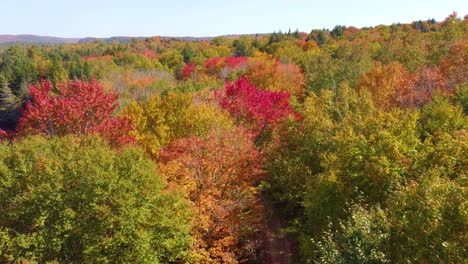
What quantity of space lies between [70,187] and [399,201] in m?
13.8

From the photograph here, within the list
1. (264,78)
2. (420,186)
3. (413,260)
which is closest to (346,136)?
(420,186)

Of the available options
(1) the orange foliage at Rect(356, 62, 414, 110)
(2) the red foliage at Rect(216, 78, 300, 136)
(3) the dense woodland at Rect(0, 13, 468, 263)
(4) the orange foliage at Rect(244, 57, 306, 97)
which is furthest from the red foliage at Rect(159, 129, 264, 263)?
(4) the orange foliage at Rect(244, 57, 306, 97)

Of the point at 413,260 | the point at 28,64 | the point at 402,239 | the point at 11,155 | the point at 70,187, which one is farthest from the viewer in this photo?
the point at 28,64

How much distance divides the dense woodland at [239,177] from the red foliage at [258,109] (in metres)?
0.12

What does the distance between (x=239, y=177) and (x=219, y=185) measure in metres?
1.40

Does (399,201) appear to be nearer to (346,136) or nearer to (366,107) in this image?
(346,136)

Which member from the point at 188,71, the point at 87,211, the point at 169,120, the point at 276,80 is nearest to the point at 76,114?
the point at 169,120

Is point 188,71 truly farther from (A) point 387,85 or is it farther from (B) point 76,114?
(B) point 76,114

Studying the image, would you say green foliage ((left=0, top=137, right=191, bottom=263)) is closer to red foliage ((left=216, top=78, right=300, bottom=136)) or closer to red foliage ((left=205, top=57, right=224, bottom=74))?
red foliage ((left=216, top=78, right=300, bottom=136))

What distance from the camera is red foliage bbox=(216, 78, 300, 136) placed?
32219 millimetres

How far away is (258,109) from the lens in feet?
107

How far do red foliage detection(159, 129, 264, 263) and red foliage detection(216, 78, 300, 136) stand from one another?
755cm

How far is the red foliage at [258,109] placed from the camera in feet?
106

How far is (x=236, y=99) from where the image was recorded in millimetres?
33719
